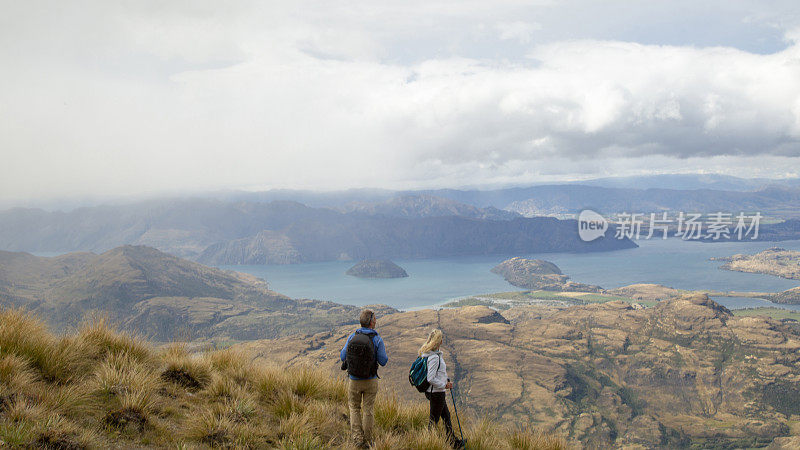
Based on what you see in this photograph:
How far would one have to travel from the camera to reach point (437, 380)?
843 centimetres

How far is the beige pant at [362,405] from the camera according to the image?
27.8 feet

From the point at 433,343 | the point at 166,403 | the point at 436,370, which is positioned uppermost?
the point at 433,343

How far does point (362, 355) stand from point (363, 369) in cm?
30

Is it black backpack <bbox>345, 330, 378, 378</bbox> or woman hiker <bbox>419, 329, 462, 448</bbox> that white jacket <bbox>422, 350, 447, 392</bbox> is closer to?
woman hiker <bbox>419, 329, 462, 448</bbox>

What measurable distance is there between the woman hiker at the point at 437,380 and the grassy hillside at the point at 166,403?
373 millimetres

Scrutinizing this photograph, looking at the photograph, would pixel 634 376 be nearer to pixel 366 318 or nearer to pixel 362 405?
pixel 362 405

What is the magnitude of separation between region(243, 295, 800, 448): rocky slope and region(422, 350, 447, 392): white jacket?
11043cm

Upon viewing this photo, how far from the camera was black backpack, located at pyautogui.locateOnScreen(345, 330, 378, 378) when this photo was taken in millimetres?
8180

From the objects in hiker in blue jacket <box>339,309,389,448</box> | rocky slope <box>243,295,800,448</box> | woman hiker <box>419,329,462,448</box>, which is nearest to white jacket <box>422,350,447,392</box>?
woman hiker <box>419,329,462,448</box>

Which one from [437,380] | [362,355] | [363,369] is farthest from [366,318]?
[437,380]

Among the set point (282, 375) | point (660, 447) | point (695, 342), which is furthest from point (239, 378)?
point (695, 342)

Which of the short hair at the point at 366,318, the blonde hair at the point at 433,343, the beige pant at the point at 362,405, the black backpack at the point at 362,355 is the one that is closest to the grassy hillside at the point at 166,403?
the beige pant at the point at 362,405

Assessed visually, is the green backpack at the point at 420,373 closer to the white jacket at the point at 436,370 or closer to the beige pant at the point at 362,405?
the white jacket at the point at 436,370

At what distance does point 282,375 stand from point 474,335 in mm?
196364
